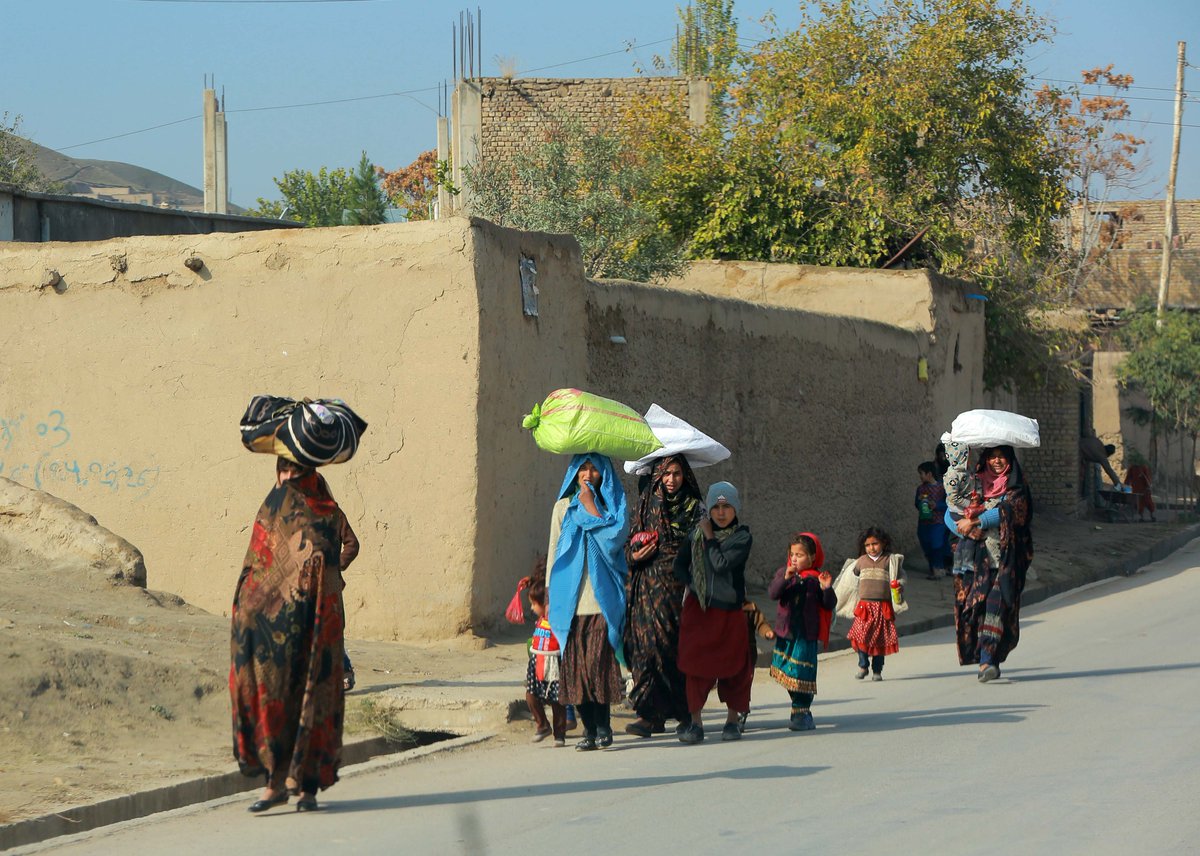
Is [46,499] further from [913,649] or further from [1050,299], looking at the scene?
[1050,299]

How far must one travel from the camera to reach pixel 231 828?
592 cm

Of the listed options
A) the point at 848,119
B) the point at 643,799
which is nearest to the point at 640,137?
the point at 848,119

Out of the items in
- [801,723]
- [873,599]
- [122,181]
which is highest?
[122,181]

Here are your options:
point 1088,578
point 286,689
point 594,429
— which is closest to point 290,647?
point 286,689

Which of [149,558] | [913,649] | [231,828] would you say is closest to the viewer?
[231,828]

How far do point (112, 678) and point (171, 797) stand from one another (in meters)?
1.29

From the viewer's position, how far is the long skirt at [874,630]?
10500 millimetres

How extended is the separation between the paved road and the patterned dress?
0.94 feet

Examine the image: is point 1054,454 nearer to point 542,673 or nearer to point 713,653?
point 713,653

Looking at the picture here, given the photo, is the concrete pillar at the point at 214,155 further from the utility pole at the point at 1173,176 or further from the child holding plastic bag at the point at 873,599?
the child holding plastic bag at the point at 873,599

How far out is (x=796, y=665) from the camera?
835 centimetres

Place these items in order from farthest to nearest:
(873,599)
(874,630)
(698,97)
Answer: (698,97) < (873,599) < (874,630)

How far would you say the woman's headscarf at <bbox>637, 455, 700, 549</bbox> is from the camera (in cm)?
803

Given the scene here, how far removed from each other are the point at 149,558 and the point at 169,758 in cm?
443
